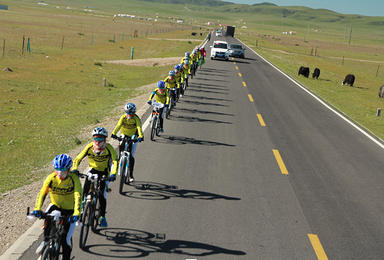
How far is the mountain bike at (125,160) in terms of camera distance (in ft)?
26.7

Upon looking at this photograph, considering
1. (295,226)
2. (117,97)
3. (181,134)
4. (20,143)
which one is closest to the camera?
(295,226)

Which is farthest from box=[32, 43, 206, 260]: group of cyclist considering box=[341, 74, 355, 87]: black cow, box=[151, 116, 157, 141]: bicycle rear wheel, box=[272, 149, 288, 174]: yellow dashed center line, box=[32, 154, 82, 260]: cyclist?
box=[341, 74, 355, 87]: black cow

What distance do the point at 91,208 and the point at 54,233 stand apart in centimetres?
115

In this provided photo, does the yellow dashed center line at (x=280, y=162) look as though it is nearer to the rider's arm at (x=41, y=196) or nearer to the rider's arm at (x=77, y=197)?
the rider's arm at (x=77, y=197)

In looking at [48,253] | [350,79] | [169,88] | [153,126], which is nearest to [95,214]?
[48,253]

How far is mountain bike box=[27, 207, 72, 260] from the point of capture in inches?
194

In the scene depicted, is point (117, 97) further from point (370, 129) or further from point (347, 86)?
point (347, 86)

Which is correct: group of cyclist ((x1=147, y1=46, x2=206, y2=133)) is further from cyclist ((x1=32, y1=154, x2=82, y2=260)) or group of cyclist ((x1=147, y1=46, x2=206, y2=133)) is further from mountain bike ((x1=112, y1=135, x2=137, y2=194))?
cyclist ((x1=32, y1=154, x2=82, y2=260))

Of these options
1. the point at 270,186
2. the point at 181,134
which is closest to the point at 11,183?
the point at 181,134

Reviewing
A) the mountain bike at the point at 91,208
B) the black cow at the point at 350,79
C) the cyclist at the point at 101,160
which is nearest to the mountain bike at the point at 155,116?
the cyclist at the point at 101,160

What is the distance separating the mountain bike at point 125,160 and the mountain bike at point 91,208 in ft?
4.91

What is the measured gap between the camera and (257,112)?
17359 mm

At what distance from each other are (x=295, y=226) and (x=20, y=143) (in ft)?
37.3

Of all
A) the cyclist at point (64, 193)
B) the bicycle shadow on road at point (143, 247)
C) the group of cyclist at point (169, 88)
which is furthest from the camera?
the group of cyclist at point (169, 88)
